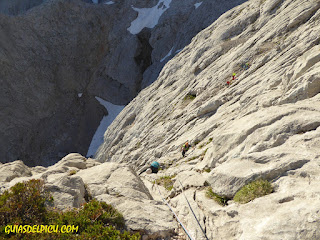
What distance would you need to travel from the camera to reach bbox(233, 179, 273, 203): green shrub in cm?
816

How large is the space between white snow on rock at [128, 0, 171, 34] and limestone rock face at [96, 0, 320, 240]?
2852 centimetres

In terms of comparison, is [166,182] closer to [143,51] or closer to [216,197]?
[216,197]

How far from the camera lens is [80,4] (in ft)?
208

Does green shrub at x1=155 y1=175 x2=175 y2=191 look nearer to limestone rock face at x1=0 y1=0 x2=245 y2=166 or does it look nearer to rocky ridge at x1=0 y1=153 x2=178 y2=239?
rocky ridge at x1=0 y1=153 x2=178 y2=239

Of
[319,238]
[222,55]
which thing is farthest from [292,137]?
[222,55]

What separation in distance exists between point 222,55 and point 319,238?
25.0 metres

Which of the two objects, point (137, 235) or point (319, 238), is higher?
point (137, 235)

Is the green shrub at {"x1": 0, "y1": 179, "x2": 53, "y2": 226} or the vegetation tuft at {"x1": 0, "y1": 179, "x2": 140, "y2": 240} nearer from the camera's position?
the vegetation tuft at {"x1": 0, "y1": 179, "x2": 140, "y2": 240}

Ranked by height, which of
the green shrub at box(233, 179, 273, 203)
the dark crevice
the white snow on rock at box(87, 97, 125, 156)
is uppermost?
the dark crevice

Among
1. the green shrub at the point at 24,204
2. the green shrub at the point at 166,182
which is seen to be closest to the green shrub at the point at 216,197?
the green shrub at the point at 166,182

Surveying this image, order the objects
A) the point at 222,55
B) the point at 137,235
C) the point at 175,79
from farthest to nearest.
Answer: the point at 175,79
the point at 222,55
the point at 137,235

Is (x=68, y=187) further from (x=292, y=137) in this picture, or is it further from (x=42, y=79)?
(x=42, y=79)

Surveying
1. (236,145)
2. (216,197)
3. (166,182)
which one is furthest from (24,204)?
(236,145)

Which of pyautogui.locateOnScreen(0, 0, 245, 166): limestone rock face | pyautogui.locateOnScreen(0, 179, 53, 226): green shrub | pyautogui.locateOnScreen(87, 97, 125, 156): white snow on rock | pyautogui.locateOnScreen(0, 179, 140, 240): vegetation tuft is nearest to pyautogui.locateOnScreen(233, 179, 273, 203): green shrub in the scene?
pyautogui.locateOnScreen(0, 179, 140, 240): vegetation tuft
